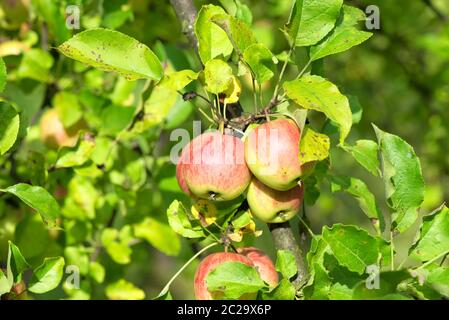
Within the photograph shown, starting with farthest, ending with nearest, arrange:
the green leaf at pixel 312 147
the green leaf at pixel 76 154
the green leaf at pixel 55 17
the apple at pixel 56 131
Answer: the apple at pixel 56 131
the green leaf at pixel 55 17
the green leaf at pixel 76 154
the green leaf at pixel 312 147

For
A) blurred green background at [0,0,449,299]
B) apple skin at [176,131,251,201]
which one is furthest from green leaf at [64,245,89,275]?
apple skin at [176,131,251,201]

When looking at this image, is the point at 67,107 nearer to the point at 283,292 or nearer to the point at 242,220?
the point at 242,220

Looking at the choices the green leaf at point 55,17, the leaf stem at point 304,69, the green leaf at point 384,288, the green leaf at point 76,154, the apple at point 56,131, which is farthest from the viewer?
the apple at point 56,131

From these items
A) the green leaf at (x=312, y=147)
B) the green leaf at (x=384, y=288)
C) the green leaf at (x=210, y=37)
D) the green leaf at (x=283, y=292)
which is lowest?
the green leaf at (x=283, y=292)

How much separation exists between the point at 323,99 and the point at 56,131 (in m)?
0.95

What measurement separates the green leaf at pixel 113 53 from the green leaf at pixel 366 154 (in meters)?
0.30

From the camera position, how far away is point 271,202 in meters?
0.94

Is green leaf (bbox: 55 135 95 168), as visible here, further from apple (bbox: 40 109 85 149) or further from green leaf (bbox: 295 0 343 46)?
green leaf (bbox: 295 0 343 46)

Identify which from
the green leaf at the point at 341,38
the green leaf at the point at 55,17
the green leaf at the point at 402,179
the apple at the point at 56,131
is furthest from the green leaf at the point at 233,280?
the apple at the point at 56,131

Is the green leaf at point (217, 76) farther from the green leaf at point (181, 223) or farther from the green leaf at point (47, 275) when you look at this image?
the green leaf at point (47, 275)

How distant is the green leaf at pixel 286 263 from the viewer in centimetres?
91

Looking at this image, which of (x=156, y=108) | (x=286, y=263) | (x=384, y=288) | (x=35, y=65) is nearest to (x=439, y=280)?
(x=384, y=288)
